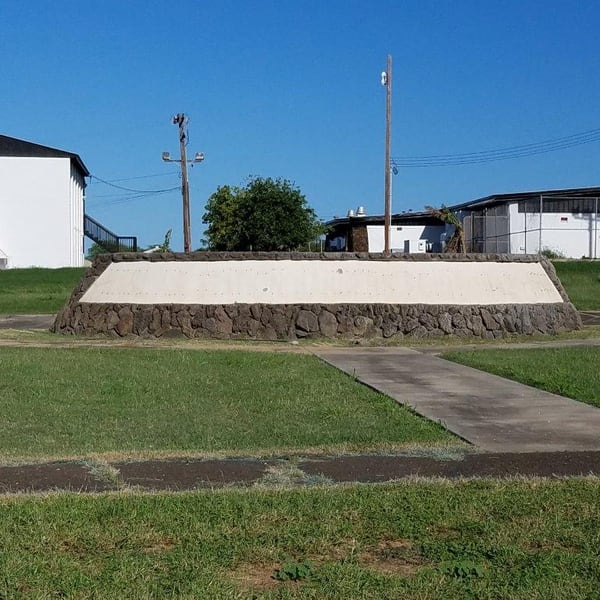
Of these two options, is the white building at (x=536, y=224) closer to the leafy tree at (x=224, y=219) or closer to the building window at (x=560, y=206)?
the building window at (x=560, y=206)

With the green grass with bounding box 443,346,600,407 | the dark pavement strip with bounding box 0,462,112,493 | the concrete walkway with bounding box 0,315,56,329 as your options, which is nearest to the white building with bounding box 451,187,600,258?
the concrete walkway with bounding box 0,315,56,329

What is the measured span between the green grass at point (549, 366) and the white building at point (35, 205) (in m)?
56.3

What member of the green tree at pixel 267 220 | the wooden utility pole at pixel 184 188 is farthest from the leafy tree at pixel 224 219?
the wooden utility pole at pixel 184 188

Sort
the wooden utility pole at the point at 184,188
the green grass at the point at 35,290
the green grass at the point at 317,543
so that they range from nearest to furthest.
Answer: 1. the green grass at the point at 317,543
2. the green grass at the point at 35,290
3. the wooden utility pole at the point at 184,188

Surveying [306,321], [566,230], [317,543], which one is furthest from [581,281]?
[317,543]

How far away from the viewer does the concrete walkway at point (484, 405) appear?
8281 millimetres

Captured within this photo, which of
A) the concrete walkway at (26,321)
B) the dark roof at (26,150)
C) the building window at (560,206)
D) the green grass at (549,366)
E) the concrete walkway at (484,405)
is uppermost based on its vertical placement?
the dark roof at (26,150)

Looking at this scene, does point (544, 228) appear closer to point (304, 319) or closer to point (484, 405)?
point (304, 319)

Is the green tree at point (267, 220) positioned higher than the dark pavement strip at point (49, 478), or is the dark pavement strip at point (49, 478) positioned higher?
the green tree at point (267, 220)

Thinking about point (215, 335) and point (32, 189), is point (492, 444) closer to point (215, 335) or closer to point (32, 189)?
point (215, 335)

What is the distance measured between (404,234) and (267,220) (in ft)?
31.2

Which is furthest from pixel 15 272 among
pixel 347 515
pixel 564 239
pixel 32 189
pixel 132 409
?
pixel 347 515

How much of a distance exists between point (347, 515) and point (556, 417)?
4.43 metres

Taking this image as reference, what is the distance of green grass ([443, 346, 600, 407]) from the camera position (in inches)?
442
